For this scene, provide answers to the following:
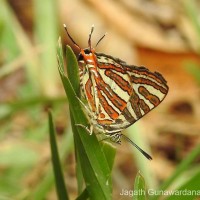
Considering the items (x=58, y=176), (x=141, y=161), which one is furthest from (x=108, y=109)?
(x=141, y=161)

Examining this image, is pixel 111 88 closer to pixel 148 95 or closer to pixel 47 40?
pixel 148 95

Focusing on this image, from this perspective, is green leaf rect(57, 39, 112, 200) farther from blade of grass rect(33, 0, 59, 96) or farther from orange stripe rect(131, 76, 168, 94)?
blade of grass rect(33, 0, 59, 96)

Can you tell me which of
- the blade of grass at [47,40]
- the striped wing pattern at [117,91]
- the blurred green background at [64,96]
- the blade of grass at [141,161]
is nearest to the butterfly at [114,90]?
the striped wing pattern at [117,91]

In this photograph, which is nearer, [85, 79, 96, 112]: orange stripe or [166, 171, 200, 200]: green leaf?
[166, 171, 200, 200]: green leaf

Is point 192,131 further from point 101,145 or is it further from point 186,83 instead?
point 101,145

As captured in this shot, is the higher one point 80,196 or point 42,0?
point 42,0

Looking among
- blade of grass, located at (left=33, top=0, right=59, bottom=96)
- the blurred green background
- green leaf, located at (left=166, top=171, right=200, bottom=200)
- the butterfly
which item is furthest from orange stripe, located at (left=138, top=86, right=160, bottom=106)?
blade of grass, located at (left=33, top=0, right=59, bottom=96)

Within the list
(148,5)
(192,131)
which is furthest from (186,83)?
(148,5)
